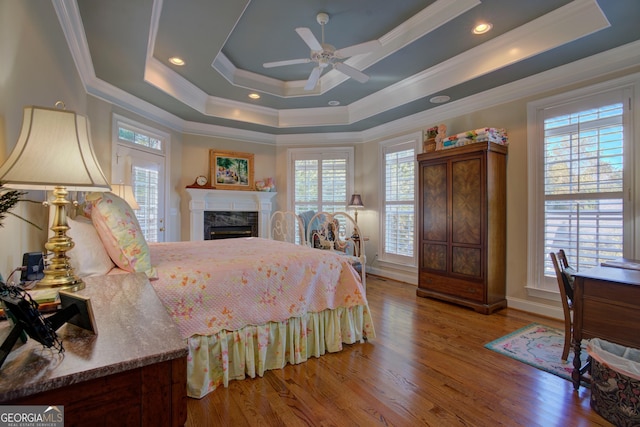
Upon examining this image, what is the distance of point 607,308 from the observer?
Result: 70.7 inches

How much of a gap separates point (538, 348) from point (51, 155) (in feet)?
11.2

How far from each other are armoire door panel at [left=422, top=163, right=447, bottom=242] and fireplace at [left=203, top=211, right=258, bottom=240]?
301 cm

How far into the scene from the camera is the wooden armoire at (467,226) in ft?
11.2

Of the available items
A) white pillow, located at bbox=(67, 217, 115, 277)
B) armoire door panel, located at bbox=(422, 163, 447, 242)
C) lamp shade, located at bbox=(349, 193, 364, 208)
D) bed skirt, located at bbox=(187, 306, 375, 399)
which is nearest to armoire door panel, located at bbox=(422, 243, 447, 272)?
armoire door panel, located at bbox=(422, 163, 447, 242)

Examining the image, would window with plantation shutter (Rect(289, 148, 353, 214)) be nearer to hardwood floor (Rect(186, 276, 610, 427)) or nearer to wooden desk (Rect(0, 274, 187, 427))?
hardwood floor (Rect(186, 276, 610, 427))

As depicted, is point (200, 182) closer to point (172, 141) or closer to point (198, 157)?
point (198, 157)

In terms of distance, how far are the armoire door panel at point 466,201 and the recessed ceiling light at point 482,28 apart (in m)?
1.29

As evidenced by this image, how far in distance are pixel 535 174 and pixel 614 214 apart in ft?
2.56

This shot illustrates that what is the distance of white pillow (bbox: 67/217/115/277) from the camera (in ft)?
5.19

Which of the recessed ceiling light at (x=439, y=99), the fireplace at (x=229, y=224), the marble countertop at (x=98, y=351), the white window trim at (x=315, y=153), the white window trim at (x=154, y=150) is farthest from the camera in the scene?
the white window trim at (x=315, y=153)

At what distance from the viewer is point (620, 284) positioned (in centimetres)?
175

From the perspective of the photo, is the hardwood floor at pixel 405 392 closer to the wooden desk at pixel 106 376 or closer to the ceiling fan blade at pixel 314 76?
the wooden desk at pixel 106 376

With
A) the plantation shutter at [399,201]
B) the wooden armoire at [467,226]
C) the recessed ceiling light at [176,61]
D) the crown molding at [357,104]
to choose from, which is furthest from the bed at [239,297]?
the plantation shutter at [399,201]

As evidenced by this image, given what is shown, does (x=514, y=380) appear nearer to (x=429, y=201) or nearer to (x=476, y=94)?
(x=429, y=201)
